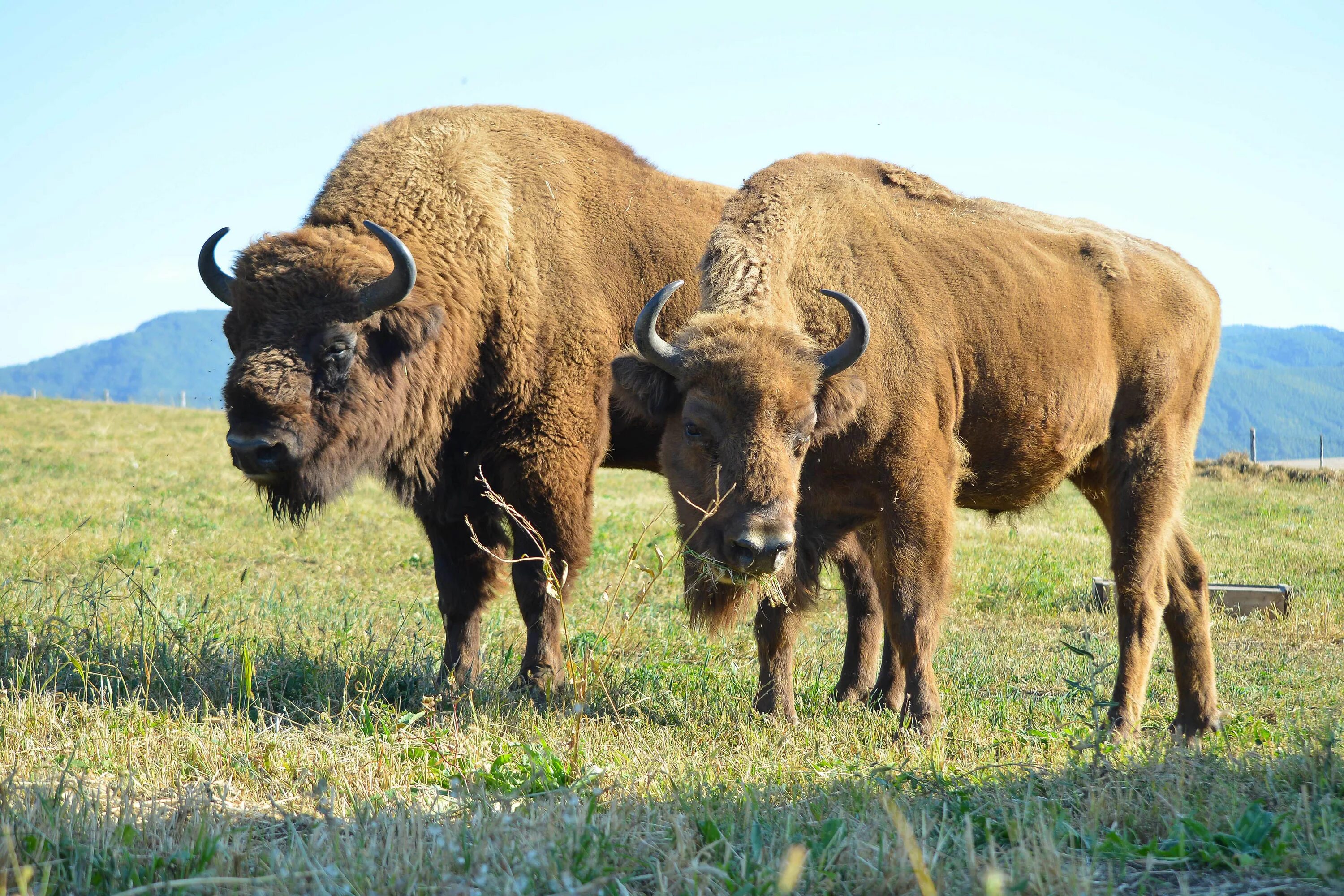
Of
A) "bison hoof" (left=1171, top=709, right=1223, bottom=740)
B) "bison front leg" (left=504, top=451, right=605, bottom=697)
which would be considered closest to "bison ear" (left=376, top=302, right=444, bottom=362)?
"bison front leg" (left=504, top=451, right=605, bottom=697)

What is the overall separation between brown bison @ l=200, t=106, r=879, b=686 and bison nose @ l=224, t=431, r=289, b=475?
0.01 m

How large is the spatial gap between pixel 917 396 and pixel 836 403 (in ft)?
2.06

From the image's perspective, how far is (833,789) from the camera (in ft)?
12.1

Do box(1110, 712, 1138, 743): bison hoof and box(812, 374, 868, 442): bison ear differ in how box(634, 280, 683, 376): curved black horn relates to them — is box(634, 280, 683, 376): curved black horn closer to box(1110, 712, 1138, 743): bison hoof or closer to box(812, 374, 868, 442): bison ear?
box(812, 374, 868, 442): bison ear

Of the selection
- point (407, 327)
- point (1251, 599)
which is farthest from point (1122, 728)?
point (407, 327)

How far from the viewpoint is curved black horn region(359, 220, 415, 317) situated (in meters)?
5.34

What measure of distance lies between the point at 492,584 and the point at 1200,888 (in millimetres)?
4370

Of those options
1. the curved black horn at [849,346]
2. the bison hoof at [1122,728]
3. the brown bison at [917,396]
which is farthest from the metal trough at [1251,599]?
the curved black horn at [849,346]

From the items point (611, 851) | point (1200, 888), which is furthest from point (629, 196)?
point (1200, 888)

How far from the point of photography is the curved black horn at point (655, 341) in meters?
4.98

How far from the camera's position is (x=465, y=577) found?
6211mm

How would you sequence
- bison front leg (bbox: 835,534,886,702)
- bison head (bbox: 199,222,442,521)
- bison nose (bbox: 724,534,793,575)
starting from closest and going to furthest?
bison nose (bbox: 724,534,793,575)
bison head (bbox: 199,222,442,521)
bison front leg (bbox: 835,534,886,702)

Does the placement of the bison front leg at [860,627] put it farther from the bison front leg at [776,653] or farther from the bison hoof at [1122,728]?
the bison hoof at [1122,728]

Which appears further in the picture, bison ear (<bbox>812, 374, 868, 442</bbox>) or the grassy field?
bison ear (<bbox>812, 374, 868, 442</bbox>)
